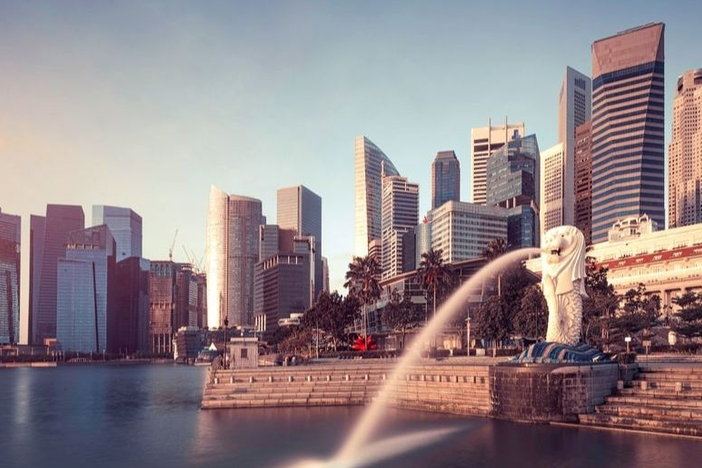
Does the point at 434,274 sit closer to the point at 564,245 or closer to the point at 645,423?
the point at 564,245

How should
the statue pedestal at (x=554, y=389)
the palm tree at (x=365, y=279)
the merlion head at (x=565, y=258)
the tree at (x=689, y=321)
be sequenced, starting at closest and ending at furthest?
the statue pedestal at (x=554, y=389), the merlion head at (x=565, y=258), the tree at (x=689, y=321), the palm tree at (x=365, y=279)

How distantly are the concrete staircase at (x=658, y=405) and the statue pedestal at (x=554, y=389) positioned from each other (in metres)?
0.86

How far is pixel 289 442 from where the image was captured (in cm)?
4509

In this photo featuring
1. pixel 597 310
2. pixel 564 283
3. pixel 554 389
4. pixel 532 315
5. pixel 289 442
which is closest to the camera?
pixel 289 442

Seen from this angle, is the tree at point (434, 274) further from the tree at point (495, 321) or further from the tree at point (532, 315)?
the tree at point (532, 315)

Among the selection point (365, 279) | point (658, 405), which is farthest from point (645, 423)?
point (365, 279)

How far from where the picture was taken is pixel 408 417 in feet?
179

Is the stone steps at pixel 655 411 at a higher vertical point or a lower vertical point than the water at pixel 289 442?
higher

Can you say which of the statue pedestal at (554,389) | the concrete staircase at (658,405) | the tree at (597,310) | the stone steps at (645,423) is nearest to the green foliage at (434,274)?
the tree at (597,310)

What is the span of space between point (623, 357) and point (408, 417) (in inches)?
646

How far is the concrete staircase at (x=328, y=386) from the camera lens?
58.3 m

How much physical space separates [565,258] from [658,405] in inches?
489

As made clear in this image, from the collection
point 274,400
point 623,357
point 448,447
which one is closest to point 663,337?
point 623,357

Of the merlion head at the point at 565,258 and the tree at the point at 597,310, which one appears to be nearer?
the merlion head at the point at 565,258
